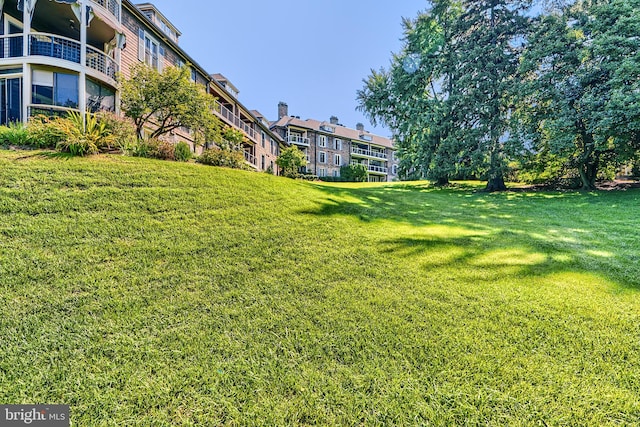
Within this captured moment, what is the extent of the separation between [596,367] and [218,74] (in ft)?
104

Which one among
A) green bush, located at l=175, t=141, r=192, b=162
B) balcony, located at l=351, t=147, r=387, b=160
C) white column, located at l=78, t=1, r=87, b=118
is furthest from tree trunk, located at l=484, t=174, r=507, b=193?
balcony, located at l=351, t=147, r=387, b=160

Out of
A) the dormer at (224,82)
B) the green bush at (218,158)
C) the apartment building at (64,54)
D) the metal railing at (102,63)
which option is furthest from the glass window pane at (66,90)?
the dormer at (224,82)

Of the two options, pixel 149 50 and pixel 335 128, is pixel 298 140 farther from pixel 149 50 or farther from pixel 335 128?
pixel 149 50

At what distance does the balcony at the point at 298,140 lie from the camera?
147 feet

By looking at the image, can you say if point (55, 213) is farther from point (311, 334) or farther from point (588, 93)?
point (588, 93)

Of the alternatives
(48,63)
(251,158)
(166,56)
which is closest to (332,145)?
(251,158)

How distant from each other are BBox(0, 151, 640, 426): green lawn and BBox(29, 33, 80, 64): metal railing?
8331 mm

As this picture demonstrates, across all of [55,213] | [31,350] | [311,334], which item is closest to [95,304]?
[31,350]

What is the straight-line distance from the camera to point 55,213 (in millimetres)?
5461

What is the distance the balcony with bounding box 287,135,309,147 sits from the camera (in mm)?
44688

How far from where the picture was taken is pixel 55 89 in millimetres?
12328

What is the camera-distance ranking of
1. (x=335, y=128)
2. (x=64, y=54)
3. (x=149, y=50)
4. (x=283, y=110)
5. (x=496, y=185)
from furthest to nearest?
(x=335, y=128)
(x=283, y=110)
(x=496, y=185)
(x=149, y=50)
(x=64, y=54)

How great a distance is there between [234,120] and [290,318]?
2532 centimetres

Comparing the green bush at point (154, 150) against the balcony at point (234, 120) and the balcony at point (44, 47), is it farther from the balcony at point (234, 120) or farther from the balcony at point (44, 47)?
the balcony at point (234, 120)
